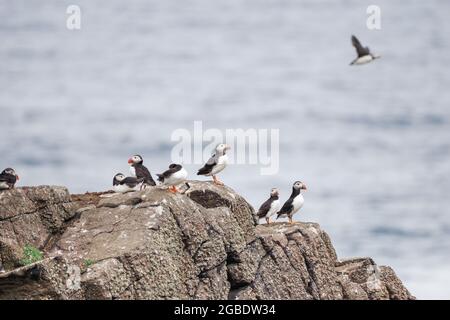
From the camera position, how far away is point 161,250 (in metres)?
31.5

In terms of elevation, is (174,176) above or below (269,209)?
above

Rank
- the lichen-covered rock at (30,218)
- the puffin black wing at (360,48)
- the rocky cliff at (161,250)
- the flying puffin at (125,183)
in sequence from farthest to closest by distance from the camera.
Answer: the puffin black wing at (360,48)
the flying puffin at (125,183)
the lichen-covered rock at (30,218)
the rocky cliff at (161,250)

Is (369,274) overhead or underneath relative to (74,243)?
underneath

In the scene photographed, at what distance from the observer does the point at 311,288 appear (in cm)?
3584

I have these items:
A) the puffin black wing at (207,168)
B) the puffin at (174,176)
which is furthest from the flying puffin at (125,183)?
the puffin at (174,176)

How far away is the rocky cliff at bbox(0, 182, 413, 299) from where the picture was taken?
98.1 ft

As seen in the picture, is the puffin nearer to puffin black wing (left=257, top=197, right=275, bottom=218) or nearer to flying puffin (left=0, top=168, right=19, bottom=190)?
flying puffin (left=0, top=168, right=19, bottom=190)

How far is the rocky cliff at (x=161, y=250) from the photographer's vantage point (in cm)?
2991

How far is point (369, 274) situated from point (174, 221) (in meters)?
8.17

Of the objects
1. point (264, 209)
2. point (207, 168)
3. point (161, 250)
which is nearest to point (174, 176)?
point (161, 250)

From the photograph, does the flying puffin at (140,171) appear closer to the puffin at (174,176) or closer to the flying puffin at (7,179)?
the puffin at (174,176)

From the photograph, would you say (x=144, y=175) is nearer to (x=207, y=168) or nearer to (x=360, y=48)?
(x=207, y=168)
